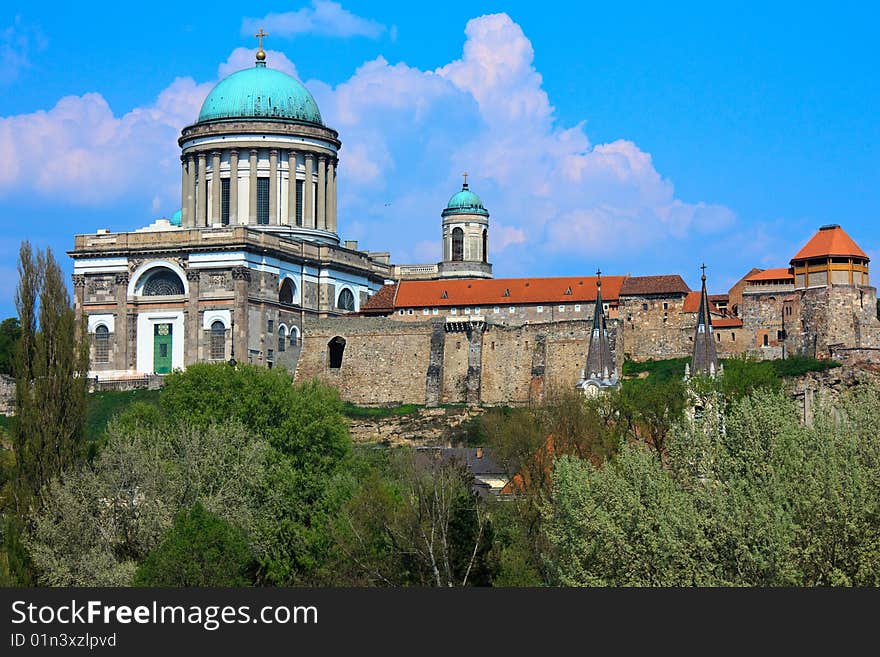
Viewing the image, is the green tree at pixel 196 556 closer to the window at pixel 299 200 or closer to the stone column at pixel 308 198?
the window at pixel 299 200

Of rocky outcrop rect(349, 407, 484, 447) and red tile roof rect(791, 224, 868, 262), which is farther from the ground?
red tile roof rect(791, 224, 868, 262)

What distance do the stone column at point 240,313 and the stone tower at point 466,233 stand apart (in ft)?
62.8

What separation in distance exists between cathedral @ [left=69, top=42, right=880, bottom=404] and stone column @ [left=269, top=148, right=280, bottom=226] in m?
0.10

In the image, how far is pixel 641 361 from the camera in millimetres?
106250

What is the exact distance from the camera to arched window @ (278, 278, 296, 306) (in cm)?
11512

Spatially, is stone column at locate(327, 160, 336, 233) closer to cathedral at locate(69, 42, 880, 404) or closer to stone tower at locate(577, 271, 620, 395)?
cathedral at locate(69, 42, 880, 404)

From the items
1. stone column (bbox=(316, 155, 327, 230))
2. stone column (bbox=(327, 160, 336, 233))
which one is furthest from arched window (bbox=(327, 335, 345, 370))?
stone column (bbox=(327, 160, 336, 233))

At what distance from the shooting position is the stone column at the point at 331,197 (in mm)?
123938

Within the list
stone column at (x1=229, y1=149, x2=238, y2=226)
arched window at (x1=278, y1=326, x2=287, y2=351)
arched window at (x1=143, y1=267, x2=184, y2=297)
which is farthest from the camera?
stone column at (x1=229, y1=149, x2=238, y2=226)

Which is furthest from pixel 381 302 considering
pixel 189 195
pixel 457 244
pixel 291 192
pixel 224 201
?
pixel 189 195

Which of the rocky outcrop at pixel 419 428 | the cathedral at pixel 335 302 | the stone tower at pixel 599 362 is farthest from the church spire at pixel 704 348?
the rocky outcrop at pixel 419 428

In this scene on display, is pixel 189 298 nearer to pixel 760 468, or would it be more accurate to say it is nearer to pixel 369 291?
pixel 369 291

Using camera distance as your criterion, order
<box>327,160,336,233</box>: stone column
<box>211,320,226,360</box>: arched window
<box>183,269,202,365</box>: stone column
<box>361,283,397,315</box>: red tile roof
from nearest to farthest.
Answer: <box>211,320,226,360</box>: arched window
<box>183,269,202,365</box>: stone column
<box>361,283,397,315</box>: red tile roof
<box>327,160,336,233</box>: stone column

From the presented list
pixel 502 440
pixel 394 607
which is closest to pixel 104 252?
pixel 502 440
